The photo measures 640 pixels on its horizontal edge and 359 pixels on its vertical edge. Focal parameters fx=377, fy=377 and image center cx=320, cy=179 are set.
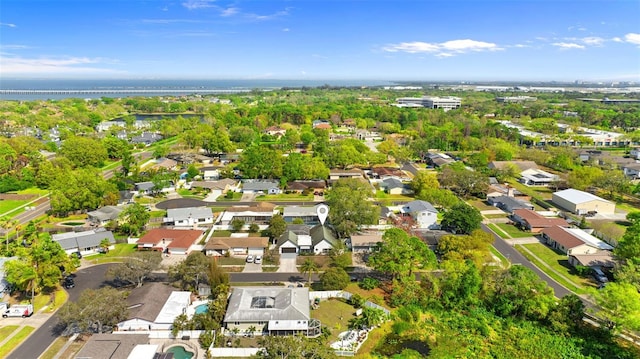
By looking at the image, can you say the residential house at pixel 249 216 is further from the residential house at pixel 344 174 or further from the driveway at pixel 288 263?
the residential house at pixel 344 174

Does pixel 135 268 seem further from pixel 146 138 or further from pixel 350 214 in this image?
pixel 146 138

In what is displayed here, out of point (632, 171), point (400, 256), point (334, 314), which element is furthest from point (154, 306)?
point (632, 171)

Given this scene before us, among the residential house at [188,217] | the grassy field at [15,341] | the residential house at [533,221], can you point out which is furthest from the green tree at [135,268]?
the residential house at [533,221]

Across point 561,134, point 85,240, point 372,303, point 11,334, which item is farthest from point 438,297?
point 561,134

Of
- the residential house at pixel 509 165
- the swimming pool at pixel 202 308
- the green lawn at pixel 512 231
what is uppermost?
the residential house at pixel 509 165

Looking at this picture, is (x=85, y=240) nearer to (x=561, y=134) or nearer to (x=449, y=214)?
(x=449, y=214)

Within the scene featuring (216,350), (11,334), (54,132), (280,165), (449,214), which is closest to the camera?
(216,350)
